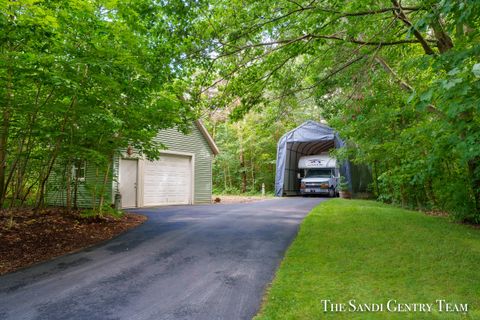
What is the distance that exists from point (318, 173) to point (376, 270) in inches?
604

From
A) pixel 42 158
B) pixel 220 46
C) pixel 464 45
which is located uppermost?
pixel 220 46

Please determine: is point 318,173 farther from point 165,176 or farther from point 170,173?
point 165,176

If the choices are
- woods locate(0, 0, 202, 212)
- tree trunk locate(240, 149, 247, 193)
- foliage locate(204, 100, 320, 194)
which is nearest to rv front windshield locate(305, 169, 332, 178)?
foliage locate(204, 100, 320, 194)

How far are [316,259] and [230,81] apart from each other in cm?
440

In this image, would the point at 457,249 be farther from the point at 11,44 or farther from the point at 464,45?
the point at 11,44

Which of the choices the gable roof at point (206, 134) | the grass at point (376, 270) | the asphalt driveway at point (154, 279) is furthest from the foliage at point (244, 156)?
the asphalt driveway at point (154, 279)

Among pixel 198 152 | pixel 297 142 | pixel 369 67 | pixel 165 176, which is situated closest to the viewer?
pixel 369 67

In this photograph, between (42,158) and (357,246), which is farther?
(42,158)

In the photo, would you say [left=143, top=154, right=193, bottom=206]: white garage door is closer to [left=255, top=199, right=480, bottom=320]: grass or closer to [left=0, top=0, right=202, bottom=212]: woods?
[left=0, top=0, right=202, bottom=212]: woods

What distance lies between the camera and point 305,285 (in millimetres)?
3691

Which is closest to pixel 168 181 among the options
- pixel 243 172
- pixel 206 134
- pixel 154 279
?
pixel 206 134

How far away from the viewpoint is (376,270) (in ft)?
13.6

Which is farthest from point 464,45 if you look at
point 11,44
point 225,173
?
point 225,173

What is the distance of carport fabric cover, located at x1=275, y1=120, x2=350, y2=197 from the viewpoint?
55.5 feet
